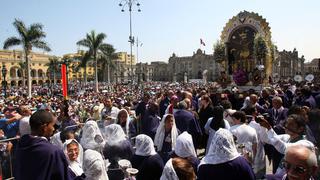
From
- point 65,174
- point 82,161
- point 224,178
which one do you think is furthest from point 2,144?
point 224,178

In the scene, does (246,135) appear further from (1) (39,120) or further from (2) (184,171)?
(1) (39,120)

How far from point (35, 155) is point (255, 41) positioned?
111ft

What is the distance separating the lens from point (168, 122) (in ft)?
20.7

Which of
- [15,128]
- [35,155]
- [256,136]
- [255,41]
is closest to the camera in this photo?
[35,155]

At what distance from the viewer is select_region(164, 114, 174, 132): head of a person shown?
20.5 feet

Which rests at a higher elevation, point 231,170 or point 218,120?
point 218,120

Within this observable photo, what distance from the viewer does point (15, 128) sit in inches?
313

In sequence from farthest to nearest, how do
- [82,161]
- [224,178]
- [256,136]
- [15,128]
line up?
[15,128] < [256,136] < [82,161] < [224,178]

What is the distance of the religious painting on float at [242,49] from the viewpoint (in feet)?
124

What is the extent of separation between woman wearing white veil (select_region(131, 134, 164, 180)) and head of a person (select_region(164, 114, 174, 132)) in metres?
1.39

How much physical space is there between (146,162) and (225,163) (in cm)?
136

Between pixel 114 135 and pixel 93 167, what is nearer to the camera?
pixel 93 167

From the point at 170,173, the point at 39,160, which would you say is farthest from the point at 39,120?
the point at 170,173

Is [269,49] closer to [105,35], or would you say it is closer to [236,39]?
[236,39]
